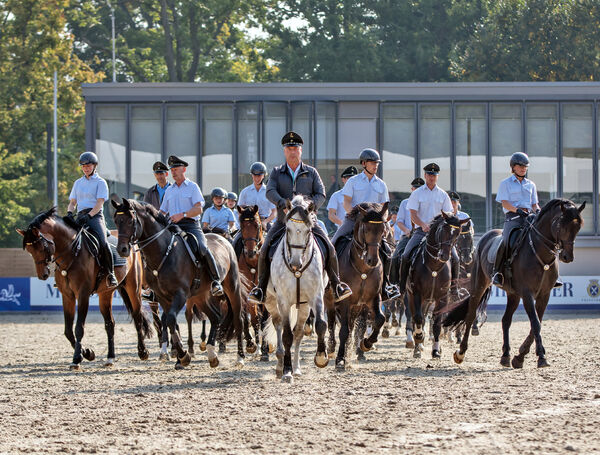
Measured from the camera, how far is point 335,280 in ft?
44.3

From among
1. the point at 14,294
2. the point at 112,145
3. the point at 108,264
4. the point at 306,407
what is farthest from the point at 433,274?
the point at 112,145

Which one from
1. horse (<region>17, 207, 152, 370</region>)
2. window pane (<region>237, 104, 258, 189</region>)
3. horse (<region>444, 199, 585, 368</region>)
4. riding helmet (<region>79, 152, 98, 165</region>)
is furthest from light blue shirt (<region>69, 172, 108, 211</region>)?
window pane (<region>237, 104, 258, 189</region>)

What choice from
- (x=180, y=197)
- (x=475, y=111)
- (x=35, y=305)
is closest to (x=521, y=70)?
(x=475, y=111)

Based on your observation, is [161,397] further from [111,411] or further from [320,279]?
[320,279]

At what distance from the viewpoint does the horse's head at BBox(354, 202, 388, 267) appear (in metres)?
13.6

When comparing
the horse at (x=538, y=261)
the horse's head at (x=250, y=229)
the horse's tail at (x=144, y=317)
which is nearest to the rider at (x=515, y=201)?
the horse at (x=538, y=261)

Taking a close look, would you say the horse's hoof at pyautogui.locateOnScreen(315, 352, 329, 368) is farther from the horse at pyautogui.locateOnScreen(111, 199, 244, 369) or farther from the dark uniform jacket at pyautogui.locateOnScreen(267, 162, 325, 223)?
the horse at pyautogui.locateOnScreen(111, 199, 244, 369)

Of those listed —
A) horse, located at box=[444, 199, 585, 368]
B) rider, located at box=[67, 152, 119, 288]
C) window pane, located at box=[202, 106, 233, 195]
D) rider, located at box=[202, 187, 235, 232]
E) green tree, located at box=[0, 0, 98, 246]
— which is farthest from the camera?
green tree, located at box=[0, 0, 98, 246]

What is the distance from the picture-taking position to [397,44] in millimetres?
61031

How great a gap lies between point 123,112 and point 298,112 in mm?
5775

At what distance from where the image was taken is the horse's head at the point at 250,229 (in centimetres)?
1672

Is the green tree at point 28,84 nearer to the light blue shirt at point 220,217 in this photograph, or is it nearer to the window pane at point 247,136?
the window pane at point 247,136

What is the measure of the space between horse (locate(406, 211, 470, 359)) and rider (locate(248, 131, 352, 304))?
3.16 m

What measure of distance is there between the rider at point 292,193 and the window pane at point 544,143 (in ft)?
76.9
